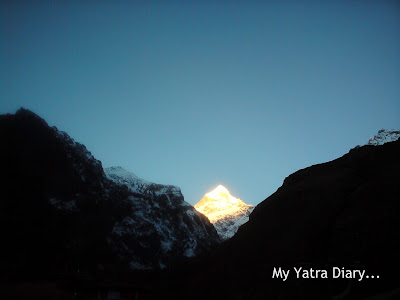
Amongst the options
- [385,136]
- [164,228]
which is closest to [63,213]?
[164,228]

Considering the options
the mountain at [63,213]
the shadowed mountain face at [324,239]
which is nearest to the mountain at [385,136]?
the mountain at [63,213]

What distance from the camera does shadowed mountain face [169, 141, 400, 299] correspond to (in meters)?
25.9

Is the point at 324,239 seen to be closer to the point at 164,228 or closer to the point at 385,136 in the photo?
the point at 164,228

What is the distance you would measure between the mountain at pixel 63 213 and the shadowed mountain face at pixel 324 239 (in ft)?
122

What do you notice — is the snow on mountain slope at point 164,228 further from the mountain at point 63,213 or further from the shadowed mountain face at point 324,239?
the shadowed mountain face at point 324,239

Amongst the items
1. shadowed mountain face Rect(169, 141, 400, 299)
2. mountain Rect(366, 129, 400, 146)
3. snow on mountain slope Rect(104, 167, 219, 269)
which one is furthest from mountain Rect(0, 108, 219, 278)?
mountain Rect(366, 129, 400, 146)

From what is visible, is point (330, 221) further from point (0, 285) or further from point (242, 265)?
point (0, 285)

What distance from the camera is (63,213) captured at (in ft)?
287

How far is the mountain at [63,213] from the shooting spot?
7781cm

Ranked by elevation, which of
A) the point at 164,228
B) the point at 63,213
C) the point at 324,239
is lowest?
the point at 164,228

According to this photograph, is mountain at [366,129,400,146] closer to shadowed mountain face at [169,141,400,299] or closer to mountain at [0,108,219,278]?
mountain at [0,108,219,278]

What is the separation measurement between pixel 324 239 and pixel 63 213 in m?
79.1

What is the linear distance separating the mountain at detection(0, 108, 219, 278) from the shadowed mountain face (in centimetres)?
3707

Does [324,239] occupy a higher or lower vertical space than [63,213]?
lower
